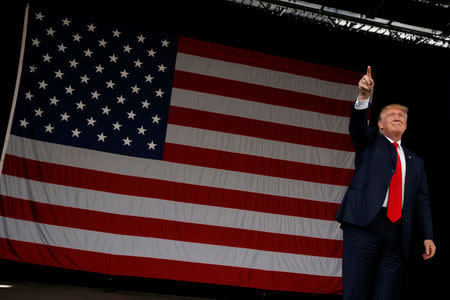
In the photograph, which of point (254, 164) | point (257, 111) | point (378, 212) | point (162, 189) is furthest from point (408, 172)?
point (162, 189)

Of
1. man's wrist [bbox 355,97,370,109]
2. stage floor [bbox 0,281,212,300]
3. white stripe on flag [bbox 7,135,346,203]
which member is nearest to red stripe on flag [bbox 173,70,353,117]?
white stripe on flag [bbox 7,135,346,203]

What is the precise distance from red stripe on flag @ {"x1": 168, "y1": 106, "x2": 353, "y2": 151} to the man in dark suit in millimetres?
1922

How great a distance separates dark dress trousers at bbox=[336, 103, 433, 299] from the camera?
5.56 ft

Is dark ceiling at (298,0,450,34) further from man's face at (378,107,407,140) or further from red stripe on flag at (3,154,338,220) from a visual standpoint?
man's face at (378,107,407,140)

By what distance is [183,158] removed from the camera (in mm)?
3613

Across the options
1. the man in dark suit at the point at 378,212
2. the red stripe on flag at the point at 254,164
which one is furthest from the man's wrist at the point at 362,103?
the red stripe on flag at the point at 254,164

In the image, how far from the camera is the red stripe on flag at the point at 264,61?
3.79 meters

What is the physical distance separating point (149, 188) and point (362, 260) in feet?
7.21

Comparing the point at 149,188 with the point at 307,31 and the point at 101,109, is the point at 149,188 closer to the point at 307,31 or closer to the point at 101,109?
the point at 101,109

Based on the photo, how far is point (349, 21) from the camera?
387 cm

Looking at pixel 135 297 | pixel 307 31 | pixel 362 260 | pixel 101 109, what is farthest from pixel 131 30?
pixel 362 260

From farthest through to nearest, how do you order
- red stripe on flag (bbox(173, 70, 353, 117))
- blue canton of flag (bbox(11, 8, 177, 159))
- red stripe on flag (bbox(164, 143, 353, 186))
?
red stripe on flag (bbox(173, 70, 353, 117)), red stripe on flag (bbox(164, 143, 353, 186)), blue canton of flag (bbox(11, 8, 177, 159))

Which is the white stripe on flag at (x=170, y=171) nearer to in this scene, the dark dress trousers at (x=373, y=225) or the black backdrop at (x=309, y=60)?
the black backdrop at (x=309, y=60)

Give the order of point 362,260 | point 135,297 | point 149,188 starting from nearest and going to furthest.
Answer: point 362,260
point 135,297
point 149,188
